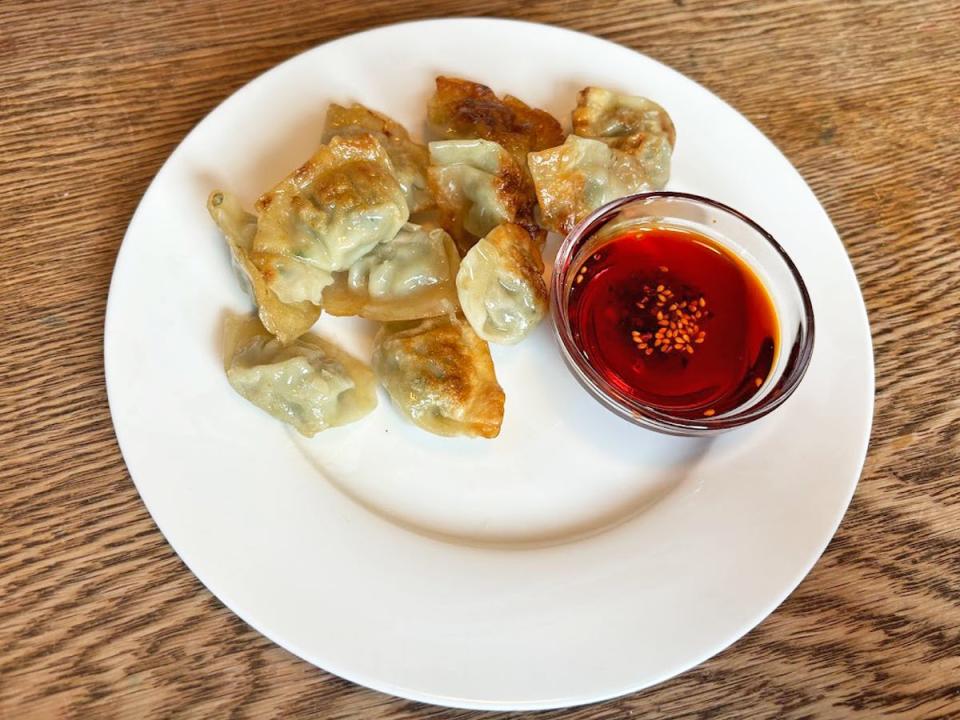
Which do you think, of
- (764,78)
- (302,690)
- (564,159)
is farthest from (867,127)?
(302,690)

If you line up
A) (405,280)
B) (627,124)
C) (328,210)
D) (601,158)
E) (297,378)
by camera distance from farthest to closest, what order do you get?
(627,124) → (601,158) → (405,280) → (328,210) → (297,378)

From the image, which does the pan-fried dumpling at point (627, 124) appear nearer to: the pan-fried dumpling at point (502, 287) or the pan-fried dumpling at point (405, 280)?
the pan-fried dumpling at point (502, 287)

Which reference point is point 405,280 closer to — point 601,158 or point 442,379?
point 442,379

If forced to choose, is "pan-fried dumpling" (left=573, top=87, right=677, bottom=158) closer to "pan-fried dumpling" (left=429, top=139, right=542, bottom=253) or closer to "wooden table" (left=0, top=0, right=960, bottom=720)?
"pan-fried dumpling" (left=429, top=139, right=542, bottom=253)

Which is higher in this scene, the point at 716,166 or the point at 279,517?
the point at 716,166

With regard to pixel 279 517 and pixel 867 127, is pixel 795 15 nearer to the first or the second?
pixel 867 127

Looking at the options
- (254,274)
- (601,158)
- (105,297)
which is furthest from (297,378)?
(601,158)

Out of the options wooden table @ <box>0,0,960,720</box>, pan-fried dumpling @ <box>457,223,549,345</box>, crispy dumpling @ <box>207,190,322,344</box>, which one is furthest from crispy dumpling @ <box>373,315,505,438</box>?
wooden table @ <box>0,0,960,720</box>
